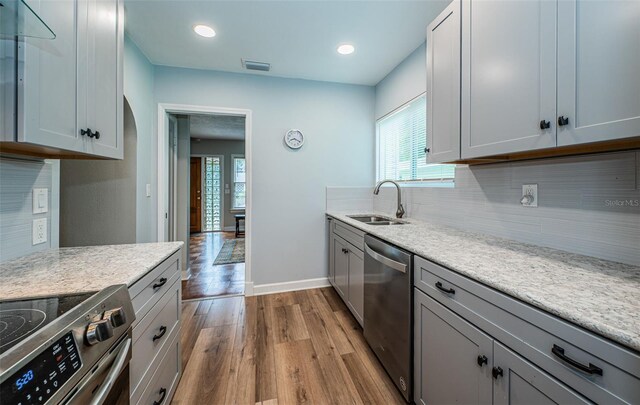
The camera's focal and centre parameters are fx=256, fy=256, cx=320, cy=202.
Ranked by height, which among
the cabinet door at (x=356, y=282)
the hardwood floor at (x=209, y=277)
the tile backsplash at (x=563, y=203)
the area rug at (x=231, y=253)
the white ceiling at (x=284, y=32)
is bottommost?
the hardwood floor at (x=209, y=277)

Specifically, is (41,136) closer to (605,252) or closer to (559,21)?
(559,21)

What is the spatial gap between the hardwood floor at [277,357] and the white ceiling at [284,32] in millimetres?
2498

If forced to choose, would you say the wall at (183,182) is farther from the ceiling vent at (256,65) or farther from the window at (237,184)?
the window at (237,184)

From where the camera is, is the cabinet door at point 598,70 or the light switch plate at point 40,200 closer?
the cabinet door at point 598,70

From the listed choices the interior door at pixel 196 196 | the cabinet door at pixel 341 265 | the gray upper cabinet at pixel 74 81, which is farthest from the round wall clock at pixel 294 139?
the interior door at pixel 196 196

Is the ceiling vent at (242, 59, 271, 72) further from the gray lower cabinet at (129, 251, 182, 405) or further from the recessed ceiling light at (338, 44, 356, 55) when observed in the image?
the gray lower cabinet at (129, 251, 182, 405)

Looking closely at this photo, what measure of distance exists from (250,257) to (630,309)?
278cm

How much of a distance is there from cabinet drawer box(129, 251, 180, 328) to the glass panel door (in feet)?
20.0

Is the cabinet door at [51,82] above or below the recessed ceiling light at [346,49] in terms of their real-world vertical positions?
below

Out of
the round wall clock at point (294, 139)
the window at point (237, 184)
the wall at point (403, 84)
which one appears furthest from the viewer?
the window at point (237, 184)

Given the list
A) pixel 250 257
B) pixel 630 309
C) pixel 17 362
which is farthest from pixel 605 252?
pixel 250 257

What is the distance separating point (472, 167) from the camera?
5.94 feet

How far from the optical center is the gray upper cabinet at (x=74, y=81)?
872 mm

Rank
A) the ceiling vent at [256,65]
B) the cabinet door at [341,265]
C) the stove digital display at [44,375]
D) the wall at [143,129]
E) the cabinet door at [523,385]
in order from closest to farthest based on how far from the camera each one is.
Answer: the stove digital display at [44,375] < the cabinet door at [523,385] < the wall at [143,129] < the cabinet door at [341,265] < the ceiling vent at [256,65]
